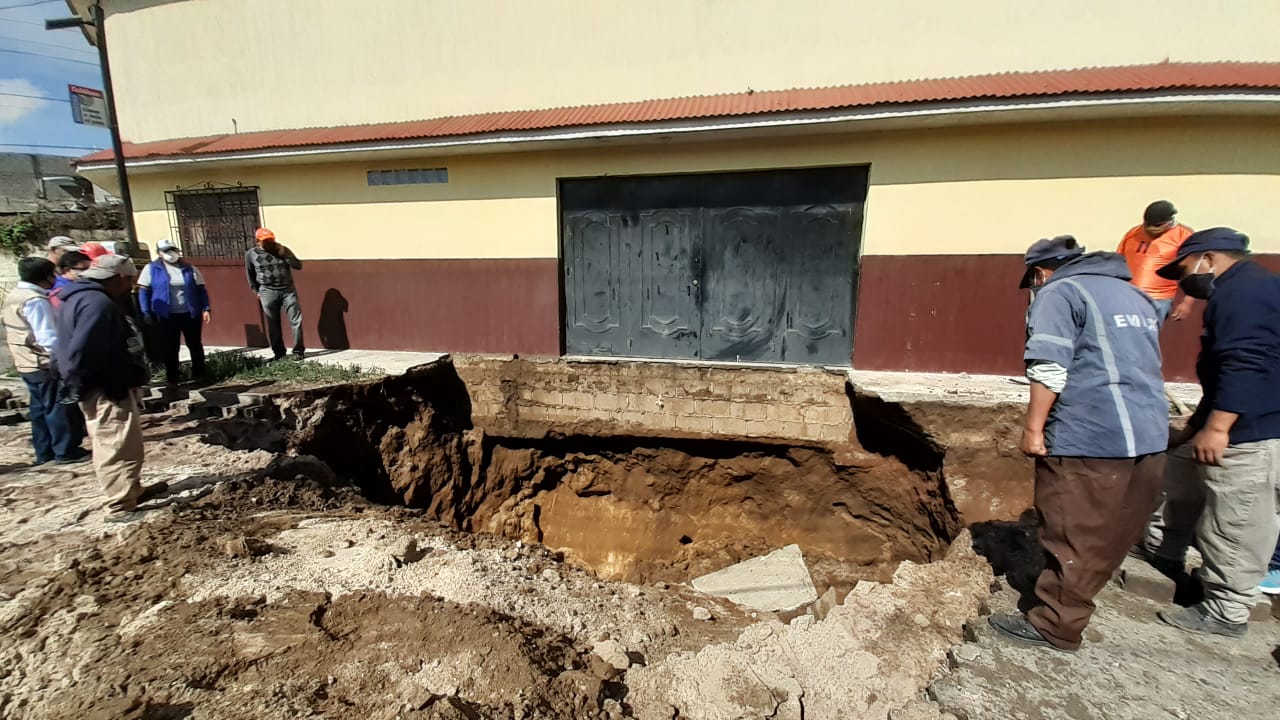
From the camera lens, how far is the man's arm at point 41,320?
4.09m

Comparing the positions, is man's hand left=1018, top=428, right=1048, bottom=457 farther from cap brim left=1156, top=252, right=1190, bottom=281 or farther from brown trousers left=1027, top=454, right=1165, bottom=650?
cap brim left=1156, top=252, right=1190, bottom=281

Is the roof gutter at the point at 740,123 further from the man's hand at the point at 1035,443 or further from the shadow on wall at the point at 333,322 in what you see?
the man's hand at the point at 1035,443

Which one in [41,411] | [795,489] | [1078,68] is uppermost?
[1078,68]

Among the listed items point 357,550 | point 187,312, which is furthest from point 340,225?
point 357,550

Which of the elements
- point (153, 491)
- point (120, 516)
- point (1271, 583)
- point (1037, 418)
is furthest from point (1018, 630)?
point (153, 491)

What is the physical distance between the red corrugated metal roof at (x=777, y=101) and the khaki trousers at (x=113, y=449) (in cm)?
445

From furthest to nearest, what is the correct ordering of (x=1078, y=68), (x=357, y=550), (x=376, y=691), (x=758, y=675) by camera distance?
(x=1078, y=68) < (x=357, y=550) < (x=758, y=675) < (x=376, y=691)

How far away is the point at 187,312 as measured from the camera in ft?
19.6

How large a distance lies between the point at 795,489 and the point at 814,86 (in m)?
4.69

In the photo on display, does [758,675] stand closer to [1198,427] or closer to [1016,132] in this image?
[1198,427]

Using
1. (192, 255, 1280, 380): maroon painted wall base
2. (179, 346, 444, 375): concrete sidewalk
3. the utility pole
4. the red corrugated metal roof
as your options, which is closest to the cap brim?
the red corrugated metal roof

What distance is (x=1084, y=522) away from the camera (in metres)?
2.22

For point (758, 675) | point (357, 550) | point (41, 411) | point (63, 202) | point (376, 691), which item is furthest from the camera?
point (63, 202)

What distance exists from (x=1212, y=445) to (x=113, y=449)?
5872mm
